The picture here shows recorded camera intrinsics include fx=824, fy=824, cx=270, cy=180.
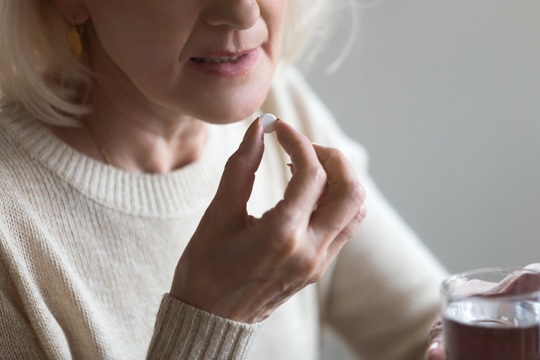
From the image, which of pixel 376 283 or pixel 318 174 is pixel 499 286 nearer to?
pixel 318 174

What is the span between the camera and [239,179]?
0.86 m

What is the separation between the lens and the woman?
866 millimetres

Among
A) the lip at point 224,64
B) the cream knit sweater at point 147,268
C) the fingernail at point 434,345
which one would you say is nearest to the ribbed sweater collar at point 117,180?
the cream knit sweater at point 147,268

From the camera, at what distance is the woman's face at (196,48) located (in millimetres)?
1036

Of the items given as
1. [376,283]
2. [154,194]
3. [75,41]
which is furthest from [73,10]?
[376,283]

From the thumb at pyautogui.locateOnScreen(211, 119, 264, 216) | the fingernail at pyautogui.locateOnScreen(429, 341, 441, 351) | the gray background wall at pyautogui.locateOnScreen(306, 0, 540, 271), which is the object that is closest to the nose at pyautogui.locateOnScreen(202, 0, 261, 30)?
the thumb at pyautogui.locateOnScreen(211, 119, 264, 216)

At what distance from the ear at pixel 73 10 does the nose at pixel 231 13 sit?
0.70 feet

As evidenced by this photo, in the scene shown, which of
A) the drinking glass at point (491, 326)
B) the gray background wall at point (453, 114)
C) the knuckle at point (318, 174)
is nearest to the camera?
the drinking glass at point (491, 326)

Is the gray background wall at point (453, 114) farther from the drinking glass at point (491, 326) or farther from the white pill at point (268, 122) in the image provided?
the drinking glass at point (491, 326)

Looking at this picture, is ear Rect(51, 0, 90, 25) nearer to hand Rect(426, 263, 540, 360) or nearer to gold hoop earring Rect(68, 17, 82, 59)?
gold hoop earring Rect(68, 17, 82, 59)

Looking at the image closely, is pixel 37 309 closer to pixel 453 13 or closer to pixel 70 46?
pixel 70 46

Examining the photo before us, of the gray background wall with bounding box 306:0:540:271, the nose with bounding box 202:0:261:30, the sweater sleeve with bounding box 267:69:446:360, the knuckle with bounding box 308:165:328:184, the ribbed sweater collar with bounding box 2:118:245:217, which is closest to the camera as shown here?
the knuckle with bounding box 308:165:328:184

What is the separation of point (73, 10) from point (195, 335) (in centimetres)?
51

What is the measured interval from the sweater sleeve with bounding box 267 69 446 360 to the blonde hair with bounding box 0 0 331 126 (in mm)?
395
